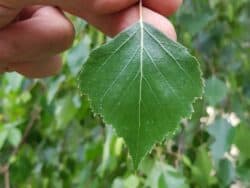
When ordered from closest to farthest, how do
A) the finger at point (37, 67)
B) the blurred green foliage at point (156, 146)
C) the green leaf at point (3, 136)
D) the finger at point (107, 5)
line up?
1. the finger at point (107, 5)
2. the finger at point (37, 67)
3. the blurred green foliage at point (156, 146)
4. the green leaf at point (3, 136)

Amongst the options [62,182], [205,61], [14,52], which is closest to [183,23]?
[205,61]

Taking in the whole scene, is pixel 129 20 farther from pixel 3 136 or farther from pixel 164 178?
pixel 3 136

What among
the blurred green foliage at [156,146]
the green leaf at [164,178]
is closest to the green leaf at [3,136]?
the blurred green foliage at [156,146]

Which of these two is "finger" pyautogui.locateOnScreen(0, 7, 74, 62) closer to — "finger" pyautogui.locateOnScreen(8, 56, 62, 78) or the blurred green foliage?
"finger" pyautogui.locateOnScreen(8, 56, 62, 78)

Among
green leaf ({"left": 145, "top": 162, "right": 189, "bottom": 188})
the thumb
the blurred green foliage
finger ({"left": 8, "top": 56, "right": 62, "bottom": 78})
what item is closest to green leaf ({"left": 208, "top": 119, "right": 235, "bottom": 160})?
the blurred green foliage

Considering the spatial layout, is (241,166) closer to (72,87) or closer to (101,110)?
(72,87)

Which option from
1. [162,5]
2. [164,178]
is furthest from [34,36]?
[164,178]

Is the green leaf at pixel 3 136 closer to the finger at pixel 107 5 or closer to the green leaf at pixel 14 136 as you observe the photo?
the green leaf at pixel 14 136
